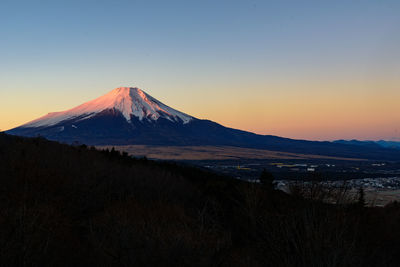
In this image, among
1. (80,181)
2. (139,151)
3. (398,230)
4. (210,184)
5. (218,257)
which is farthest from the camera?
(139,151)

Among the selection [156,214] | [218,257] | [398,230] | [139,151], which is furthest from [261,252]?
[139,151]

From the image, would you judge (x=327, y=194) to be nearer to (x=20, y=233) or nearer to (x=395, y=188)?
(x=20, y=233)

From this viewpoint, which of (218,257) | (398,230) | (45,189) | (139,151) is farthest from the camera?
(139,151)

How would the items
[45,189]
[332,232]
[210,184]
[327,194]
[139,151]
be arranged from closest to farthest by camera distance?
[332,232] → [327,194] → [45,189] → [210,184] → [139,151]

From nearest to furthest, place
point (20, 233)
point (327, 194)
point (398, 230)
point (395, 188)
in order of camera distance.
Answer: point (20, 233), point (327, 194), point (398, 230), point (395, 188)

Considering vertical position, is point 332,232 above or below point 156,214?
above

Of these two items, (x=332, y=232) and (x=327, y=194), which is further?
(x=327, y=194)

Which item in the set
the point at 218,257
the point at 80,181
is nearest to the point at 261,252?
the point at 218,257

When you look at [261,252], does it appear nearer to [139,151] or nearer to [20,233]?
[20,233]

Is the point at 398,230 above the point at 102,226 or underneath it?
underneath
